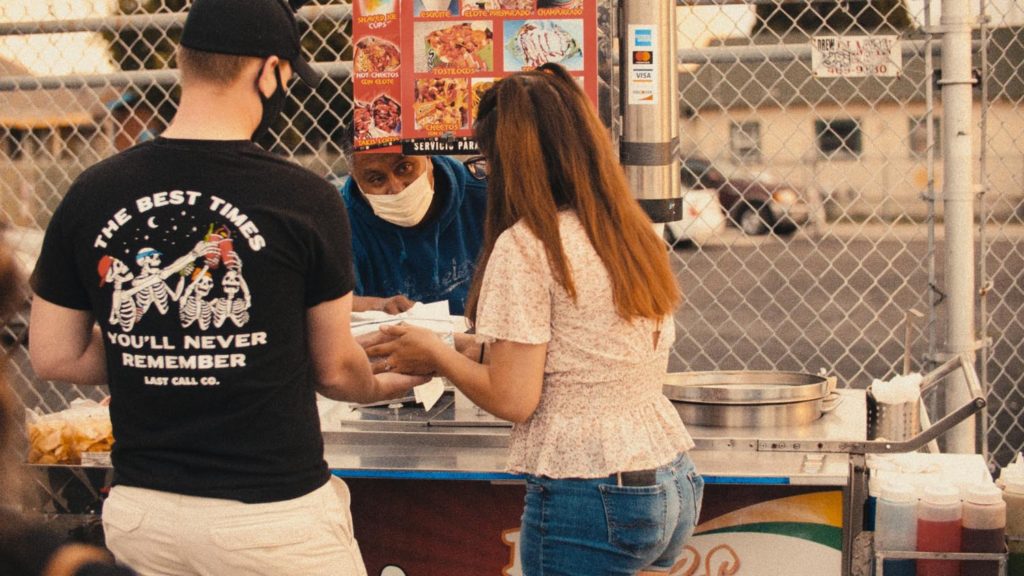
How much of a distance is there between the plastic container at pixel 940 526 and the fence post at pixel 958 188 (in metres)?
1.04

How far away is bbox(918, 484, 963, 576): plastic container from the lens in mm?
3227

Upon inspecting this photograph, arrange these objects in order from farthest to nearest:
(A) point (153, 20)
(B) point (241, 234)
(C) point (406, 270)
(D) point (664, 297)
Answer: (A) point (153, 20) → (C) point (406, 270) → (D) point (664, 297) → (B) point (241, 234)

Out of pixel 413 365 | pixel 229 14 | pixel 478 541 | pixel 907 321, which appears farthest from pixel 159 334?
pixel 907 321

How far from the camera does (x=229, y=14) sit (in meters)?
2.35

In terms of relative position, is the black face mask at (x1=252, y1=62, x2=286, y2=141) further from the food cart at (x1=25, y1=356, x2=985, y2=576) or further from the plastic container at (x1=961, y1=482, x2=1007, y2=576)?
the plastic container at (x1=961, y1=482, x2=1007, y2=576)

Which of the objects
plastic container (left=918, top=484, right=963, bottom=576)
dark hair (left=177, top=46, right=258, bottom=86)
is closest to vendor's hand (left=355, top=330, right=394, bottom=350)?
dark hair (left=177, top=46, right=258, bottom=86)

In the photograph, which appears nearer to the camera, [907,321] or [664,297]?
[664,297]

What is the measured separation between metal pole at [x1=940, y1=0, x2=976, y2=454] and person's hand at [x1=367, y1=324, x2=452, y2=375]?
213 centimetres

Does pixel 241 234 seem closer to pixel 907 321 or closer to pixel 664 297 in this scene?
pixel 664 297

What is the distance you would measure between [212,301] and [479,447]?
1384 millimetres

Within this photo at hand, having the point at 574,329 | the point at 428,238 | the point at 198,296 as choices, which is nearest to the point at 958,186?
the point at 428,238

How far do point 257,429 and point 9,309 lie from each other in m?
1.22

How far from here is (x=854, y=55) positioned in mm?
4246

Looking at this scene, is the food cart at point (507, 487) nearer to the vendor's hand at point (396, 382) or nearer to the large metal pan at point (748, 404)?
the large metal pan at point (748, 404)
